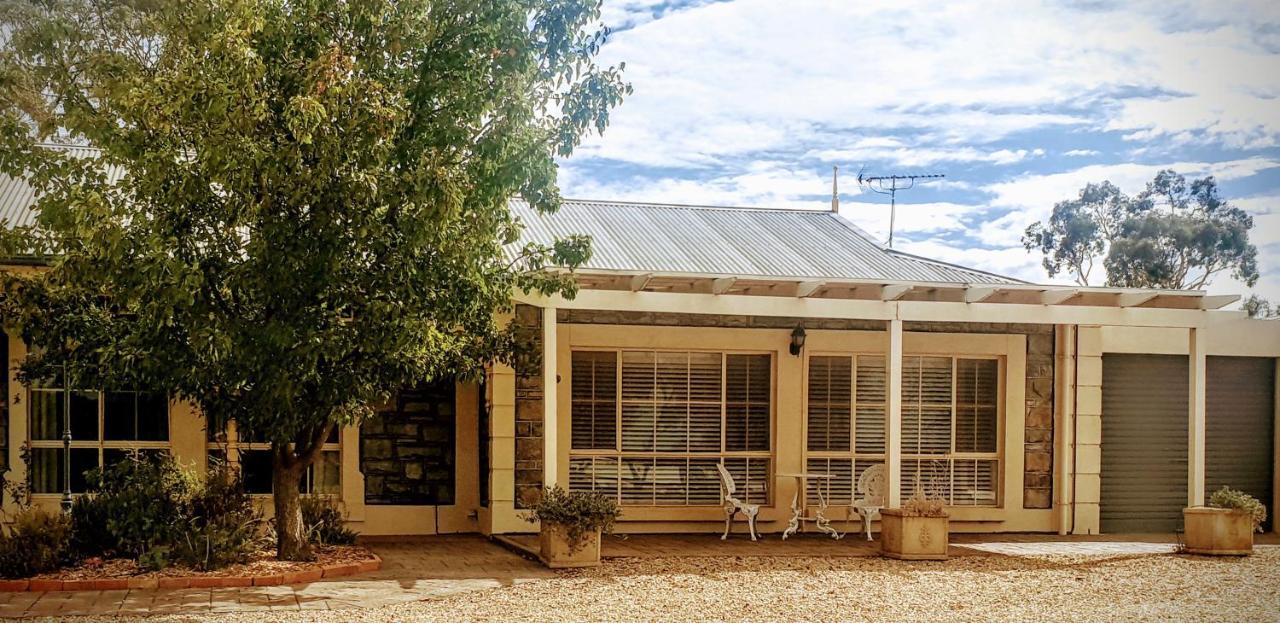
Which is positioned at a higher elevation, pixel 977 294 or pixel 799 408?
pixel 977 294

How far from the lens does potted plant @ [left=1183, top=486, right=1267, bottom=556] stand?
11.7 meters

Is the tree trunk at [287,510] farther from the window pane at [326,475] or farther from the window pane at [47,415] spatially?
the window pane at [47,415]

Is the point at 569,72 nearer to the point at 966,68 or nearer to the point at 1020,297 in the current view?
the point at 1020,297

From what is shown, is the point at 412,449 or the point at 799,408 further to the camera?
the point at 799,408

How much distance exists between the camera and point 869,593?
29.8 ft

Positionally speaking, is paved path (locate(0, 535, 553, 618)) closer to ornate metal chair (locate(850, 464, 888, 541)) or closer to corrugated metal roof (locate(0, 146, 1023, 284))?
corrugated metal roof (locate(0, 146, 1023, 284))

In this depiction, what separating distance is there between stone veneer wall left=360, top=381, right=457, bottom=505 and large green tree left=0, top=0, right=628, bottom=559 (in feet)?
9.22

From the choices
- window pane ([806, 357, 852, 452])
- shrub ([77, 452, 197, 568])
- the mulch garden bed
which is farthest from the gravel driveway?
window pane ([806, 357, 852, 452])

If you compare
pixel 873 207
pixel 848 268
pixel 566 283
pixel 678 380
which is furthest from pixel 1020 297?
pixel 873 207

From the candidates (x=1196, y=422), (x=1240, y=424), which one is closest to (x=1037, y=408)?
(x=1196, y=422)

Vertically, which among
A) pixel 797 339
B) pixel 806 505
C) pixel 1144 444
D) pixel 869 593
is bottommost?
pixel 869 593

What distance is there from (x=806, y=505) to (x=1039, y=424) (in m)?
2.76

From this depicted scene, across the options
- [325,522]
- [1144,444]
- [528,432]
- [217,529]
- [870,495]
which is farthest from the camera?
[1144,444]

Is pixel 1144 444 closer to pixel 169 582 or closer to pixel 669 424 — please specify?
pixel 669 424
